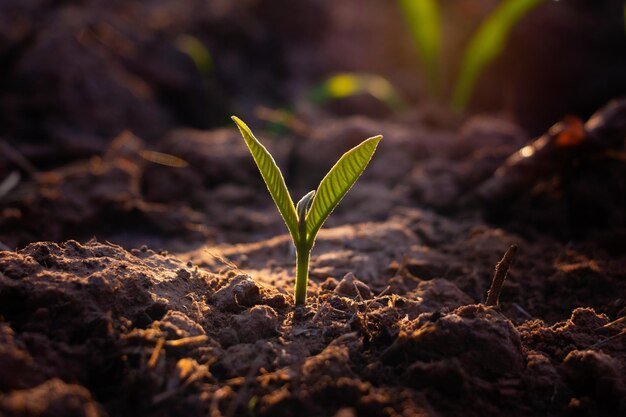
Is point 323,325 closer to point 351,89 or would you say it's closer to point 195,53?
point 351,89

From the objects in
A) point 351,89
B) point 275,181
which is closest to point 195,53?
point 351,89

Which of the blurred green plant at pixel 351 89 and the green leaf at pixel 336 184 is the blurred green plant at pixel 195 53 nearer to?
the blurred green plant at pixel 351 89

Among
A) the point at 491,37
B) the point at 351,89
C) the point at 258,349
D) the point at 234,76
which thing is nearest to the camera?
the point at 258,349

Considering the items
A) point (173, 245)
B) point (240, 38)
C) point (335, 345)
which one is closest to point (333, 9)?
point (240, 38)

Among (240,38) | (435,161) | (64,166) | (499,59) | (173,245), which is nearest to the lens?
(173,245)

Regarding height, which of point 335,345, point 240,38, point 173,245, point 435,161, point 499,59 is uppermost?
point 240,38

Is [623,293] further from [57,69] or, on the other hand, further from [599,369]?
[57,69]

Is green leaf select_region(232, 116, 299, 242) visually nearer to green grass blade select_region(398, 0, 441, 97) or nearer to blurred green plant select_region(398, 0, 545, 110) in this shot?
blurred green plant select_region(398, 0, 545, 110)

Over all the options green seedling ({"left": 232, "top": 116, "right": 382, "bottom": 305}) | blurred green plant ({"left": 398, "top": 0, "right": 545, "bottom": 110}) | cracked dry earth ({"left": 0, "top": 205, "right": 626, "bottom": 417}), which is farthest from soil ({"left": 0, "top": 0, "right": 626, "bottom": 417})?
blurred green plant ({"left": 398, "top": 0, "right": 545, "bottom": 110})
